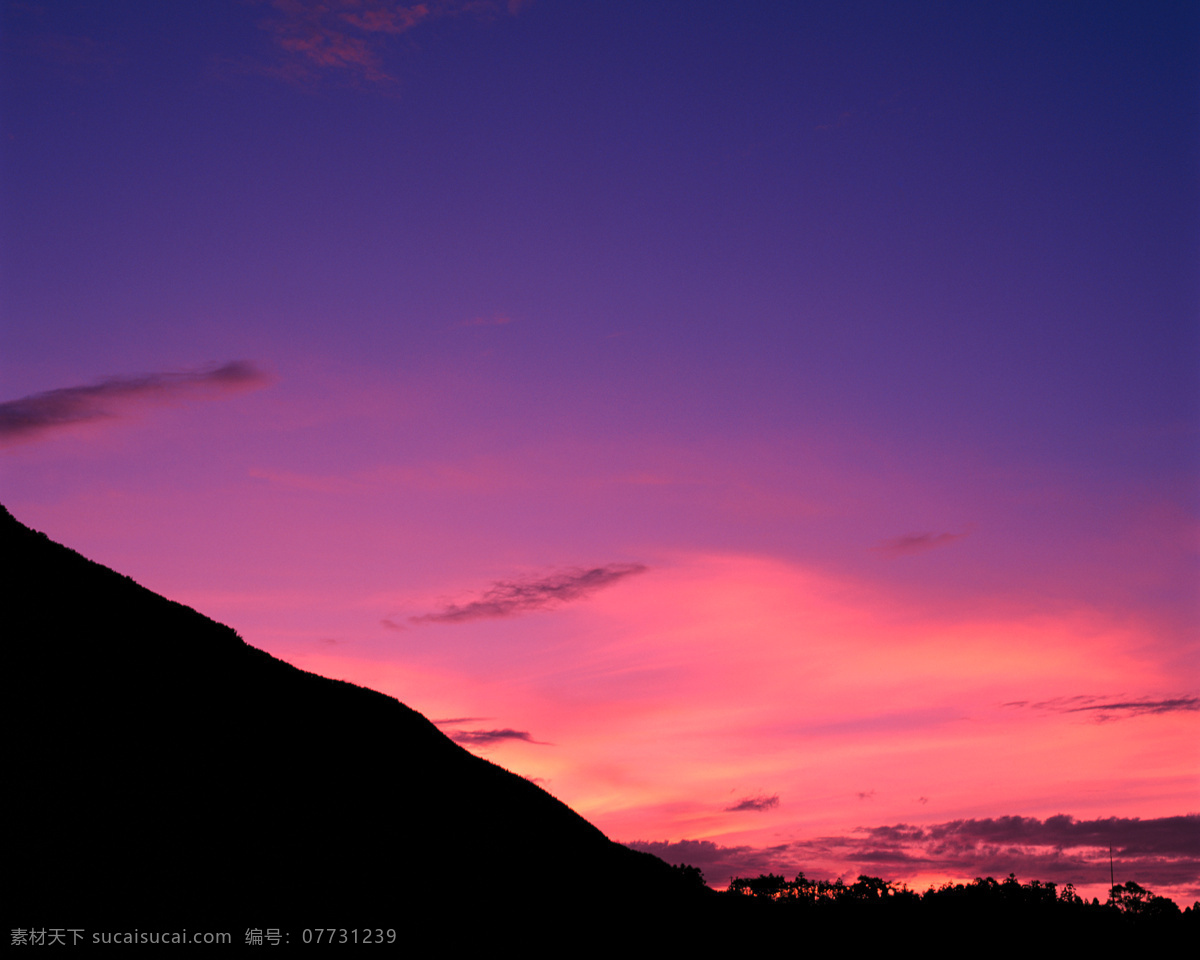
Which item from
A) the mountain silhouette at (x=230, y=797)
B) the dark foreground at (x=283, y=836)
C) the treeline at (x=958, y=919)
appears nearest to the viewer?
the dark foreground at (x=283, y=836)

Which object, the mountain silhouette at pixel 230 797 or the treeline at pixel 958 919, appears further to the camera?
the treeline at pixel 958 919

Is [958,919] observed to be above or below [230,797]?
below

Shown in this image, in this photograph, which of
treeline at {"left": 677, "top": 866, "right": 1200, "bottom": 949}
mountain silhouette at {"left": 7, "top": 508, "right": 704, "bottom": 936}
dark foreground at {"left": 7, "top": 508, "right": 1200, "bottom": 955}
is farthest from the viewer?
treeline at {"left": 677, "top": 866, "right": 1200, "bottom": 949}

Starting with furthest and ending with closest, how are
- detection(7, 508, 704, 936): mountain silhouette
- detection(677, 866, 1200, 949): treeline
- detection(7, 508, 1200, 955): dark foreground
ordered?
1. detection(677, 866, 1200, 949): treeline
2. detection(7, 508, 704, 936): mountain silhouette
3. detection(7, 508, 1200, 955): dark foreground

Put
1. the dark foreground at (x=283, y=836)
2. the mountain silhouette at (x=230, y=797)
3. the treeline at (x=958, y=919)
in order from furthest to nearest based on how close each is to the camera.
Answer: the treeline at (x=958, y=919)
the mountain silhouette at (x=230, y=797)
the dark foreground at (x=283, y=836)

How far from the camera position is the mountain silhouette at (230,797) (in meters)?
41.7

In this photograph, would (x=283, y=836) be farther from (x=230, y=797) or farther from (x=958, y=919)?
(x=958, y=919)

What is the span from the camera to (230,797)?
162 feet

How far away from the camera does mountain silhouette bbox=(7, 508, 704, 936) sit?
137 feet

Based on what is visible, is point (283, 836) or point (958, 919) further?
point (958, 919)

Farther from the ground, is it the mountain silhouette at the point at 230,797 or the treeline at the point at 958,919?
the mountain silhouette at the point at 230,797

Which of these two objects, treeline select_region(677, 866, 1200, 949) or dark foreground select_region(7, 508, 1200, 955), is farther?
treeline select_region(677, 866, 1200, 949)

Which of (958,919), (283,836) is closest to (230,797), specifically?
(283,836)

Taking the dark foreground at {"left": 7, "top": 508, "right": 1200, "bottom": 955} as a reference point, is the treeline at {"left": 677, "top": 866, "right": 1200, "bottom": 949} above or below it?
below
